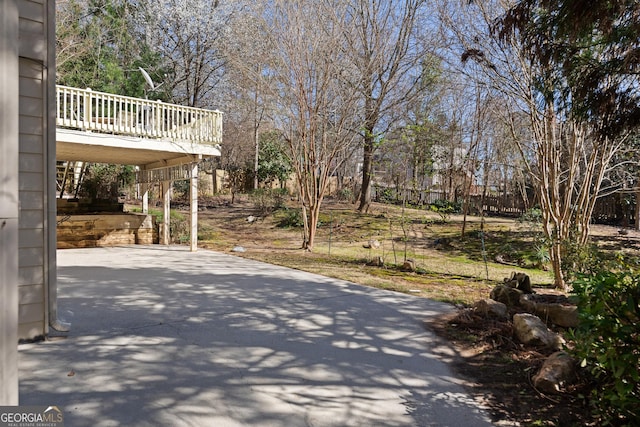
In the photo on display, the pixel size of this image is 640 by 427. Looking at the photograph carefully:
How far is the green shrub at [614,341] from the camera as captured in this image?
2.16m

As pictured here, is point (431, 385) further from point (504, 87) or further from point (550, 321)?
point (504, 87)

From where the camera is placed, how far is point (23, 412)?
2.33 m

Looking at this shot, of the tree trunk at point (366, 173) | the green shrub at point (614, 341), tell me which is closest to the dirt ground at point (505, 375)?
the green shrub at point (614, 341)

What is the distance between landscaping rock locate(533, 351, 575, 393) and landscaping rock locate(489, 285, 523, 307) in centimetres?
206

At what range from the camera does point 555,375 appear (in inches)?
115

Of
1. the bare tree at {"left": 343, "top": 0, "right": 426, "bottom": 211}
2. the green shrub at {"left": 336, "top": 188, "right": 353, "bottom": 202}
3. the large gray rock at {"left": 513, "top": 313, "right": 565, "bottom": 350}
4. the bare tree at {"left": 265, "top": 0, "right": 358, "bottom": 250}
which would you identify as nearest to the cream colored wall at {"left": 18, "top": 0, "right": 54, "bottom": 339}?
the large gray rock at {"left": 513, "top": 313, "right": 565, "bottom": 350}

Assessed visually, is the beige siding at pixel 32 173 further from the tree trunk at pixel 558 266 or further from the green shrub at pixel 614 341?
the tree trunk at pixel 558 266

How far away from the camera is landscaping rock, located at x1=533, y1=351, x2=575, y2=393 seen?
2.89 m

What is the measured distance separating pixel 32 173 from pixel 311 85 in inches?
278

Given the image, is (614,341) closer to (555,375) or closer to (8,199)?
(555,375)

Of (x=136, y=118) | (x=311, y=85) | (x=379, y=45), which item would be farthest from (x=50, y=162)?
(x=379, y=45)

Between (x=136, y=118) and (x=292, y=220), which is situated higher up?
(x=136, y=118)

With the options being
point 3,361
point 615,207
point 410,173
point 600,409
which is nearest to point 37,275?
point 3,361

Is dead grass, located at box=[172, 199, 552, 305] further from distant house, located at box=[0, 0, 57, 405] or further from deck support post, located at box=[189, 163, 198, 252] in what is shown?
distant house, located at box=[0, 0, 57, 405]
